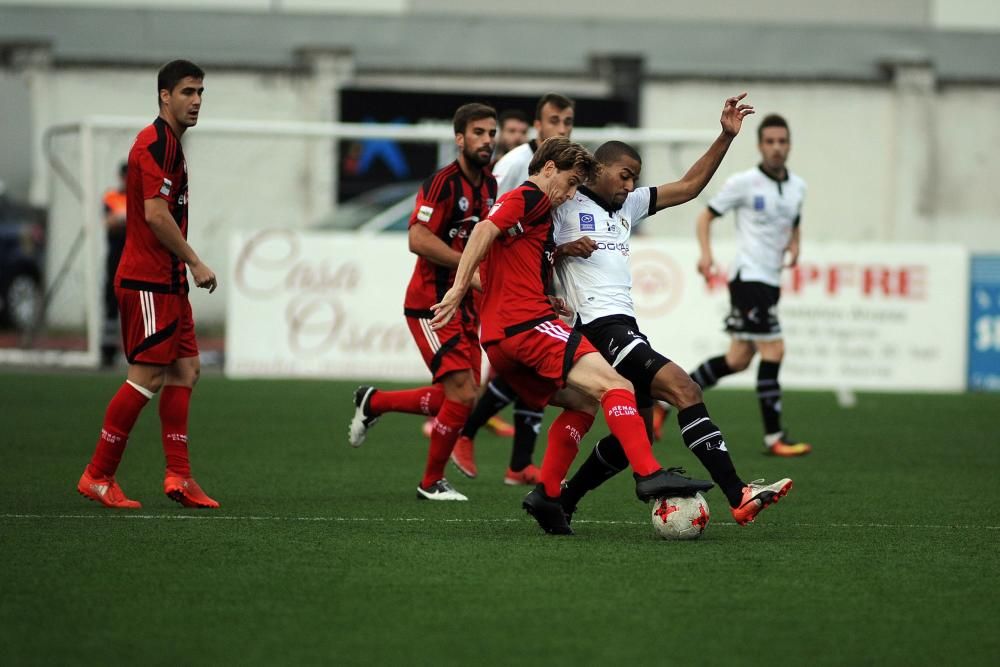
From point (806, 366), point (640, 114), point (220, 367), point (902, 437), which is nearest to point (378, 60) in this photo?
point (640, 114)

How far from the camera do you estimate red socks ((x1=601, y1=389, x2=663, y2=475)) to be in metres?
6.60

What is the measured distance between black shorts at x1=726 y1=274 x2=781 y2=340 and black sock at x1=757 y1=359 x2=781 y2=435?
0.21 meters

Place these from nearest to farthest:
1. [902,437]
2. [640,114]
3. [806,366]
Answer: [902,437], [806,366], [640,114]

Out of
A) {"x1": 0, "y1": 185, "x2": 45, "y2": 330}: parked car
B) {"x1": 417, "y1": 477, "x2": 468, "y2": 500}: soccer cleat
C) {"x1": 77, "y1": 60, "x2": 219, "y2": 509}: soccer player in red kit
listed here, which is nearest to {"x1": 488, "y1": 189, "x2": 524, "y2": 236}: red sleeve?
{"x1": 77, "y1": 60, "x2": 219, "y2": 509}: soccer player in red kit

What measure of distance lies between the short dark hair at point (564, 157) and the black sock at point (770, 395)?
4.45 m

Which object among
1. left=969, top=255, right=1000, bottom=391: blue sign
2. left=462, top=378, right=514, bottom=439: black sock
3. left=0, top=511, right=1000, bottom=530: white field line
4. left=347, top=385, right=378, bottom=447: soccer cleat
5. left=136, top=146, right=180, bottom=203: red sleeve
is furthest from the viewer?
left=969, top=255, right=1000, bottom=391: blue sign

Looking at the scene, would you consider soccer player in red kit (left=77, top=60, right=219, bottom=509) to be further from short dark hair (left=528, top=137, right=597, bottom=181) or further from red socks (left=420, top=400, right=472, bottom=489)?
short dark hair (left=528, top=137, right=597, bottom=181)

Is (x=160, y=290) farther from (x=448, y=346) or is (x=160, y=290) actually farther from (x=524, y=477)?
(x=524, y=477)

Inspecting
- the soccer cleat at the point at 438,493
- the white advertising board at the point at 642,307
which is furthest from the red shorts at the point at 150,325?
the white advertising board at the point at 642,307

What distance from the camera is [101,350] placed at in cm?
1767

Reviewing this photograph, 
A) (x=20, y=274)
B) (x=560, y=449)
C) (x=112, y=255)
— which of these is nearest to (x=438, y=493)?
(x=560, y=449)

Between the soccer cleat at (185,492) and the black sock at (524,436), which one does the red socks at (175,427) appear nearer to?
the soccer cleat at (185,492)

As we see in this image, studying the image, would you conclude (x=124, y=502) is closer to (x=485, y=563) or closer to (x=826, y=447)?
(x=485, y=563)

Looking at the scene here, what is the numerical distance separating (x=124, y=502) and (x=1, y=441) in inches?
132
